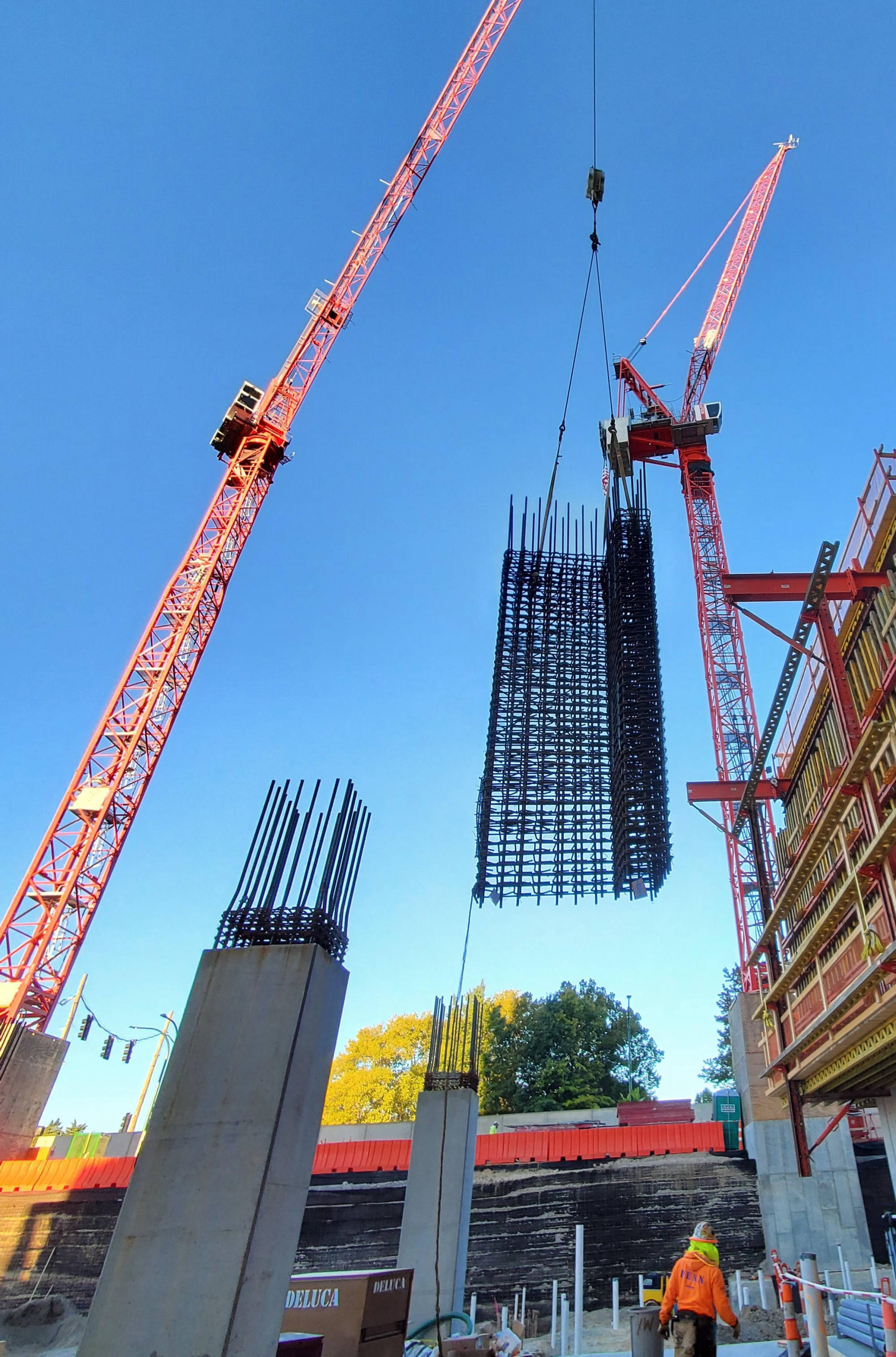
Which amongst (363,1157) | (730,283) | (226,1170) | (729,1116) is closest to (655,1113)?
(729,1116)

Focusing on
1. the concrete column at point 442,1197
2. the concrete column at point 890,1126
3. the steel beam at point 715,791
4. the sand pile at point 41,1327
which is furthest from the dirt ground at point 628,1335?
the sand pile at point 41,1327

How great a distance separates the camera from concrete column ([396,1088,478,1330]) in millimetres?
13094

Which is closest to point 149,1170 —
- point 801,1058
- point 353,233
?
point 801,1058

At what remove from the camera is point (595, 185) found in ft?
79.2

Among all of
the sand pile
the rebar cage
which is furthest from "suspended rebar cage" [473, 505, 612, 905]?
the sand pile

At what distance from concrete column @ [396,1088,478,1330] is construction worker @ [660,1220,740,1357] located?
731cm

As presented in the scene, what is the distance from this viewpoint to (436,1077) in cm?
1538

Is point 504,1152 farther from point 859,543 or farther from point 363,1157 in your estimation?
point 859,543

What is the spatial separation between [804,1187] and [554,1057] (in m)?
24.3

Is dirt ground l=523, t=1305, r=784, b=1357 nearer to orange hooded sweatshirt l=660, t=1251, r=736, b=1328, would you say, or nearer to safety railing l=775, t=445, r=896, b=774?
orange hooded sweatshirt l=660, t=1251, r=736, b=1328

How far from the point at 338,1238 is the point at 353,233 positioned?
4542 centimetres

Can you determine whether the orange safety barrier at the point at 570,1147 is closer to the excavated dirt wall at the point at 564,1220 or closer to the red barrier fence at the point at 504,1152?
the red barrier fence at the point at 504,1152

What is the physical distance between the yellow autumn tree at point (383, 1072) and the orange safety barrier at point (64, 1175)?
854 inches

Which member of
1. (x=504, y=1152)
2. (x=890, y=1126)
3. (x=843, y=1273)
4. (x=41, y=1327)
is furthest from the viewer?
(x=504, y=1152)
